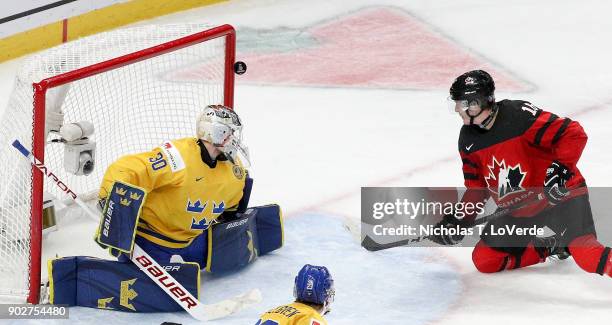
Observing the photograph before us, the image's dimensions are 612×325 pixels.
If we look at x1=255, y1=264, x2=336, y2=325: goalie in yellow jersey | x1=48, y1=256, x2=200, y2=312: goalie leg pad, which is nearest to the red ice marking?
x1=48, y1=256, x2=200, y2=312: goalie leg pad

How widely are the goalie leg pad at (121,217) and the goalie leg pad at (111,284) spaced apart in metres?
0.14

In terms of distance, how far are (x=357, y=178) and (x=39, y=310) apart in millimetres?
1640

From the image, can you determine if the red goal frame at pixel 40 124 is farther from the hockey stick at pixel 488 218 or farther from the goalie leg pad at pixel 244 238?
the hockey stick at pixel 488 218

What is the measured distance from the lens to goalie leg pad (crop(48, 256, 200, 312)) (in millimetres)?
4434

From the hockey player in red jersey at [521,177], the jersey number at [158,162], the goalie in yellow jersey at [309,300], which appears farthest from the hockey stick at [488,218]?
the goalie in yellow jersey at [309,300]

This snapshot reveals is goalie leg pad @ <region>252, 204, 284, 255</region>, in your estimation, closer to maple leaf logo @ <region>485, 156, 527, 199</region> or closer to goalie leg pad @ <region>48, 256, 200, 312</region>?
goalie leg pad @ <region>48, 256, 200, 312</region>

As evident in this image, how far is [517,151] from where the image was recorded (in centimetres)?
457

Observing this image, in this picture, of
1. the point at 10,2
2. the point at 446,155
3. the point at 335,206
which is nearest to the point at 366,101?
the point at 446,155

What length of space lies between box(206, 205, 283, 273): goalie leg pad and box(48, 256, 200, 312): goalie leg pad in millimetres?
221

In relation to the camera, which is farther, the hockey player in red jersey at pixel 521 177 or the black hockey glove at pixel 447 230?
the black hockey glove at pixel 447 230

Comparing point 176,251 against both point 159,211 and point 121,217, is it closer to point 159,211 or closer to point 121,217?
point 159,211

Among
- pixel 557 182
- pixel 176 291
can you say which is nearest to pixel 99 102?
pixel 176 291

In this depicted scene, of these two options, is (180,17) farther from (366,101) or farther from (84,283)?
(84,283)

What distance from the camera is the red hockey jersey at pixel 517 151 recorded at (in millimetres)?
4453
